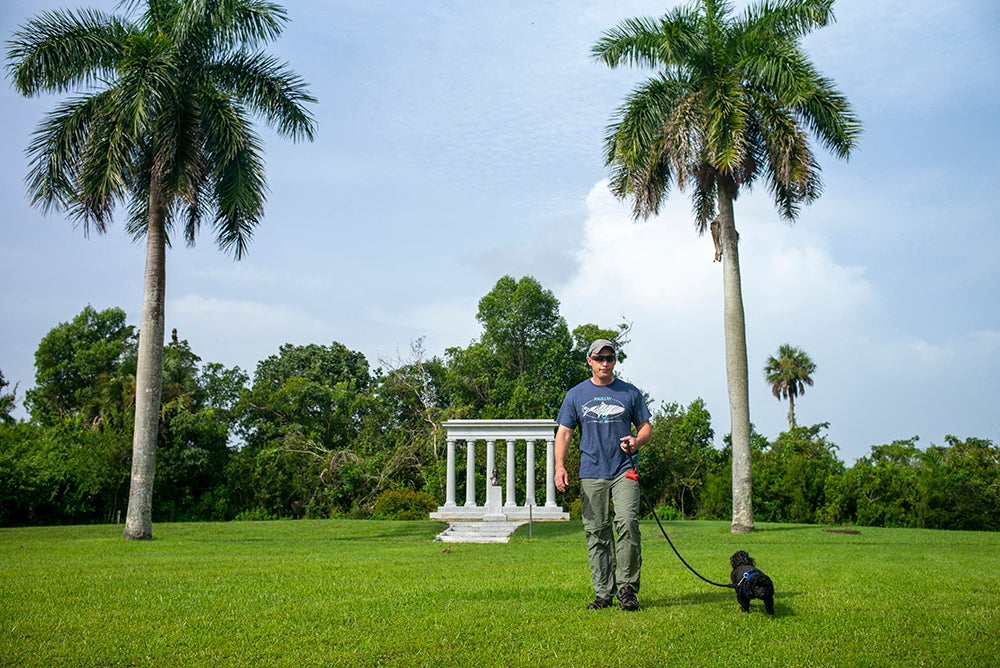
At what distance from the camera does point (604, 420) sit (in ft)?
22.9

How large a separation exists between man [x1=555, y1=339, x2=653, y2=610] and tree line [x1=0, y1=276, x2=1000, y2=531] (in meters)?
25.5

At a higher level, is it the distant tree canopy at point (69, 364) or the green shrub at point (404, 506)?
the distant tree canopy at point (69, 364)

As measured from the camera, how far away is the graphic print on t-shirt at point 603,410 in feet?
22.8

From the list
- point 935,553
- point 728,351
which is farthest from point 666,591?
point 728,351

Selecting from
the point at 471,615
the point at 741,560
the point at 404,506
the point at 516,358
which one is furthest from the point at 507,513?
the point at 471,615

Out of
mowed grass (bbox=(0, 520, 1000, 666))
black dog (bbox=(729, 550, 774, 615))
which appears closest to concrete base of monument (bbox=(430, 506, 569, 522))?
mowed grass (bbox=(0, 520, 1000, 666))

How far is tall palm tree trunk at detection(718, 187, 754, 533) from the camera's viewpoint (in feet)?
66.7

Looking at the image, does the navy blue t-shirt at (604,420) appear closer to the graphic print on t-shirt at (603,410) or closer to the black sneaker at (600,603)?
the graphic print on t-shirt at (603,410)

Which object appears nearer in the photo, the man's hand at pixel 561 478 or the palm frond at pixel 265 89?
the man's hand at pixel 561 478

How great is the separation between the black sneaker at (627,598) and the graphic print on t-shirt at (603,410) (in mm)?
1337

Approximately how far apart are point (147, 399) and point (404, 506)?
1503 cm

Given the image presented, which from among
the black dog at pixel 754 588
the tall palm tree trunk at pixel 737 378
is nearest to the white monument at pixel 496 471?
the tall palm tree trunk at pixel 737 378

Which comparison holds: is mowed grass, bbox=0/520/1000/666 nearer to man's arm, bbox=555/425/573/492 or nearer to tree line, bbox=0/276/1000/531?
man's arm, bbox=555/425/573/492

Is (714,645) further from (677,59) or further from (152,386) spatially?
(677,59)
